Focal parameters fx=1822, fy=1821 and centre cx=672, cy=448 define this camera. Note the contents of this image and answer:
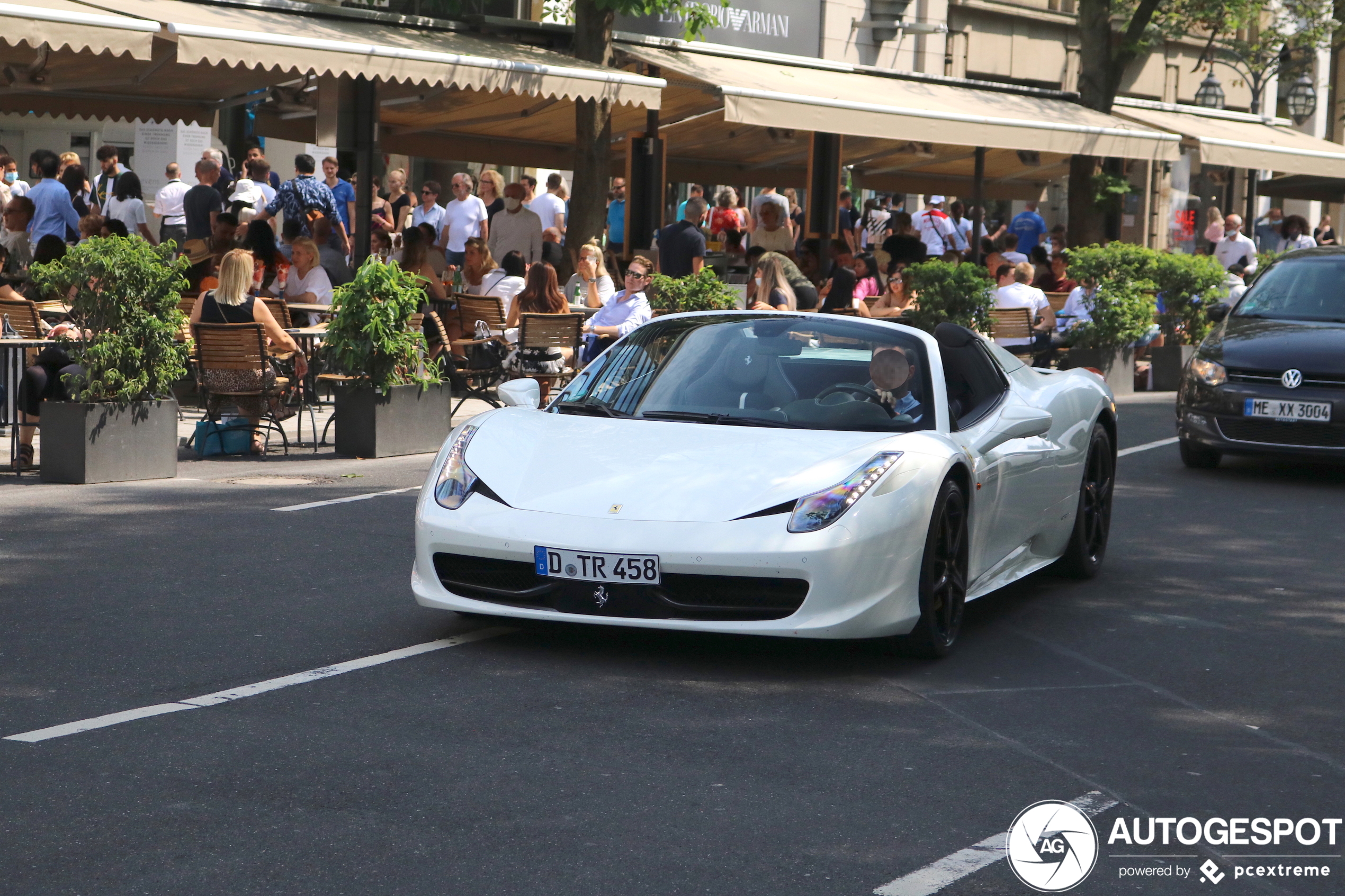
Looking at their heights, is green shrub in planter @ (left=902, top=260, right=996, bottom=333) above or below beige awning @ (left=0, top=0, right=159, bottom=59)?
below

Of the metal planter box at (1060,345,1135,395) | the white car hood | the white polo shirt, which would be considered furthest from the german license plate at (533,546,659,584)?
the metal planter box at (1060,345,1135,395)

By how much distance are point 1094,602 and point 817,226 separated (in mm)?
A: 14813

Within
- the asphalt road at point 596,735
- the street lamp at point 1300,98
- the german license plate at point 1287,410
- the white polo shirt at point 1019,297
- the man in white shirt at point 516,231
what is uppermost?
the street lamp at point 1300,98

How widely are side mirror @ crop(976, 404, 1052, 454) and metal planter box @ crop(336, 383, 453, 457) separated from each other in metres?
6.31

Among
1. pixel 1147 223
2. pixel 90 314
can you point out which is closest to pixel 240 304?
pixel 90 314

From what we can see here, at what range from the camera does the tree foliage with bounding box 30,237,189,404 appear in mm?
11062

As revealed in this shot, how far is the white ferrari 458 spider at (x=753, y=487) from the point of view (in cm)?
630

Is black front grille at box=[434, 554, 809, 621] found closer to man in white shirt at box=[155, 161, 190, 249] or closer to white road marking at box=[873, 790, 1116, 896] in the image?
white road marking at box=[873, 790, 1116, 896]

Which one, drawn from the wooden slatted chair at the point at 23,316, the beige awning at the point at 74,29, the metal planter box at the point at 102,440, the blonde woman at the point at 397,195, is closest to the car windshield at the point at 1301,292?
the metal planter box at the point at 102,440

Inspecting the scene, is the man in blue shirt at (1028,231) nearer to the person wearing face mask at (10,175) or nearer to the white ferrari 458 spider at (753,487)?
the person wearing face mask at (10,175)

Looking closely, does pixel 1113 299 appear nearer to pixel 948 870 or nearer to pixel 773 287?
pixel 773 287

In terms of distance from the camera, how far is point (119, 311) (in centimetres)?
1112

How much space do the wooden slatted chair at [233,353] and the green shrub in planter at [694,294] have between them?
4.03 m

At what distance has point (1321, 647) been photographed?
739cm
